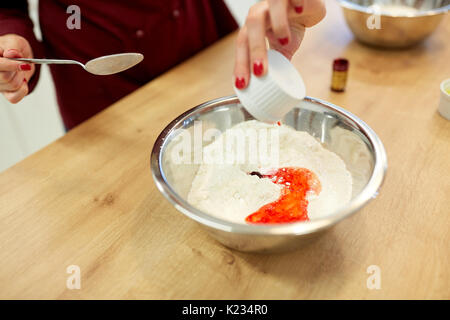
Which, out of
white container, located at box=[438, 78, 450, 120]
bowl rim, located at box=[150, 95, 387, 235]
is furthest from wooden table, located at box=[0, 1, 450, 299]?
bowl rim, located at box=[150, 95, 387, 235]

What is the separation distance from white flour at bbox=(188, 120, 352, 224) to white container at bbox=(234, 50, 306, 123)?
0.51ft

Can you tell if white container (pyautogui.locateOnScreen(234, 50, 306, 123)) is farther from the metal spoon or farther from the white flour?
the metal spoon

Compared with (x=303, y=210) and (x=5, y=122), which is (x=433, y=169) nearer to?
(x=303, y=210)

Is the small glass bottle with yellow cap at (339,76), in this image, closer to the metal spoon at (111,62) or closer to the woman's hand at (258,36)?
the woman's hand at (258,36)

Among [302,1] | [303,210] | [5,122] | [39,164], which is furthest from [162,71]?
[5,122]

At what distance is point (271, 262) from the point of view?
2.47 feet

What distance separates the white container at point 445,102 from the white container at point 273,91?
0.55m

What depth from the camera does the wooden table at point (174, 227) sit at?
719mm

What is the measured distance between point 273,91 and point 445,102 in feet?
2.09

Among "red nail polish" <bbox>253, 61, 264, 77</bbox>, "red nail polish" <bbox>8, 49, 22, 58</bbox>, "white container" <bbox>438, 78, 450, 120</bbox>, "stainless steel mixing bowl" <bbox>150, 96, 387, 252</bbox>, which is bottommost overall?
"white container" <bbox>438, 78, 450, 120</bbox>

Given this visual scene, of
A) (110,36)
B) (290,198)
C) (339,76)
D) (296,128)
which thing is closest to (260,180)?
(290,198)

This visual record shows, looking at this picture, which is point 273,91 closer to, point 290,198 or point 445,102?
point 290,198

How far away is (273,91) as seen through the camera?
696 millimetres

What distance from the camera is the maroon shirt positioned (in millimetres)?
1195
